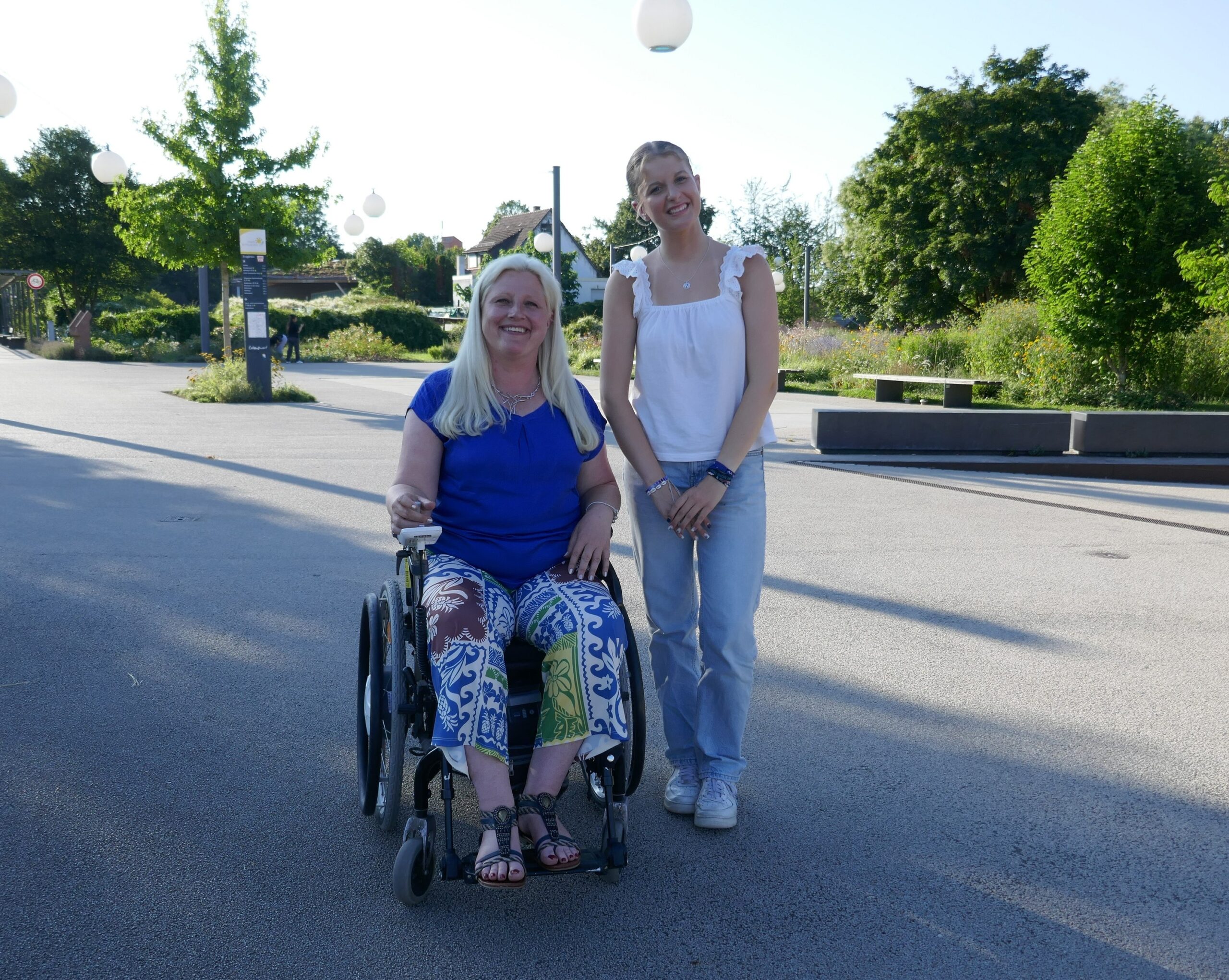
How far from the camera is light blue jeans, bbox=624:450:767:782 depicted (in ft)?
10.3

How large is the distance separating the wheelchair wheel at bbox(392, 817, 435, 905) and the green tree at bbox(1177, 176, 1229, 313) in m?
16.0

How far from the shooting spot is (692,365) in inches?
122

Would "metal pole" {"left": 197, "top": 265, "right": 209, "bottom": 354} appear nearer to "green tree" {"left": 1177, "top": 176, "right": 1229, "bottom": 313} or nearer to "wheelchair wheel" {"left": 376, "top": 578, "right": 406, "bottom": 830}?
"green tree" {"left": 1177, "top": 176, "right": 1229, "bottom": 313}

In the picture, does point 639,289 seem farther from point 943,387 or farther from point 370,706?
point 943,387

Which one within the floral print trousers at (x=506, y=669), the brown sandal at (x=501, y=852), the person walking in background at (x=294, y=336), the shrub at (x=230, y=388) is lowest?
the brown sandal at (x=501, y=852)

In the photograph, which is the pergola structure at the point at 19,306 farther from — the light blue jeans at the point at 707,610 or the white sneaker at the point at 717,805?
the white sneaker at the point at 717,805

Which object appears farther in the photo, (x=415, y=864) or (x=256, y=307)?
(x=256, y=307)

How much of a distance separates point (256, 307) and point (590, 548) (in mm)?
15498

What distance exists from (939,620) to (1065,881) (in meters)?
2.56

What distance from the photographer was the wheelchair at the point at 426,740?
8.46ft

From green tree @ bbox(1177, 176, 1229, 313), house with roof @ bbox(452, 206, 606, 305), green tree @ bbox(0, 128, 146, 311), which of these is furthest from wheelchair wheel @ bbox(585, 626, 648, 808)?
house with roof @ bbox(452, 206, 606, 305)

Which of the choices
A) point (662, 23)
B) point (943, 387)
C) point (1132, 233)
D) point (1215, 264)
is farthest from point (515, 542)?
point (943, 387)

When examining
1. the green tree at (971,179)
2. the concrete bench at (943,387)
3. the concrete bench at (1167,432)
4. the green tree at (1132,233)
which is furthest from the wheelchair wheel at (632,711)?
the green tree at (971,179)

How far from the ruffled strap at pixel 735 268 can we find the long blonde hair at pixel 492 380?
472mm
